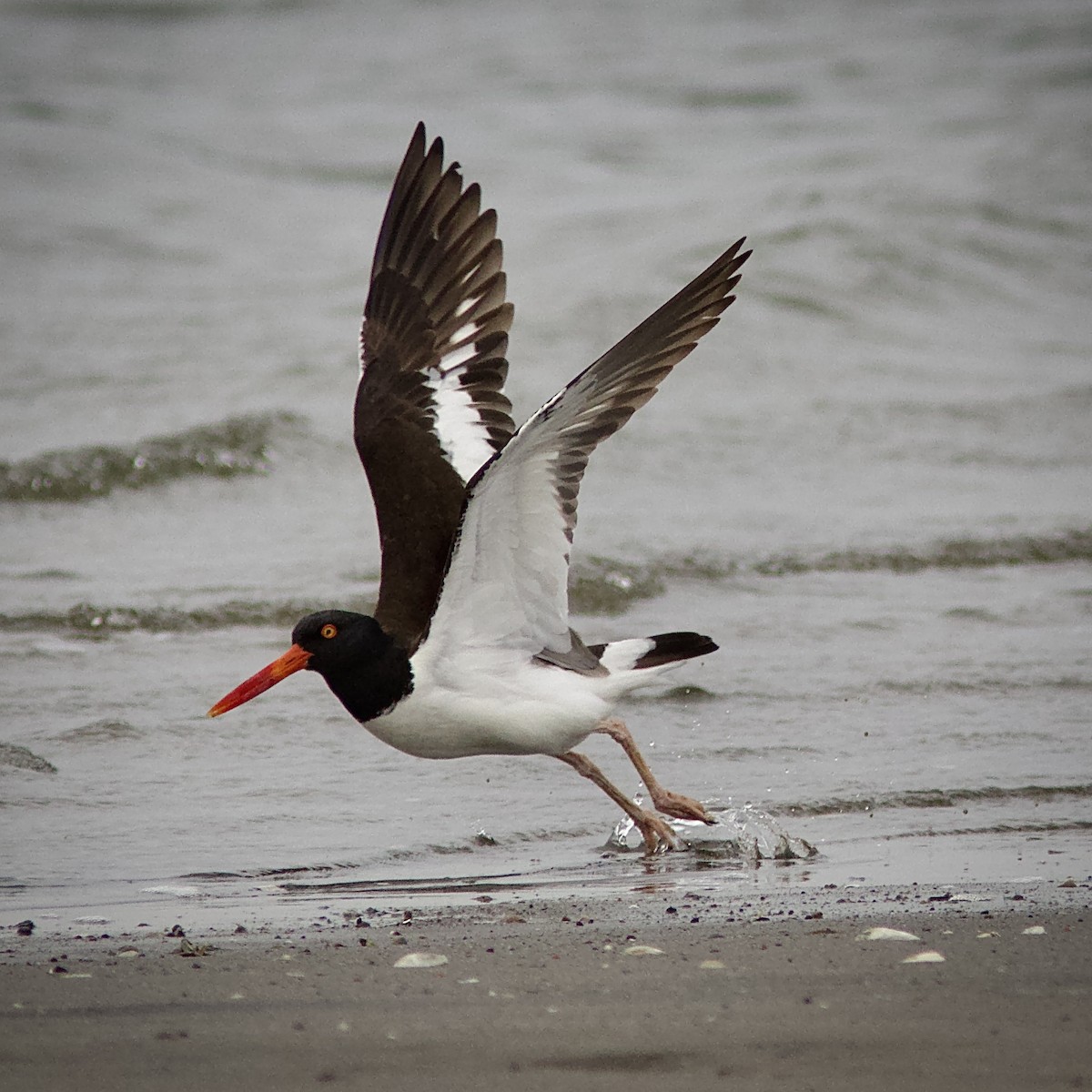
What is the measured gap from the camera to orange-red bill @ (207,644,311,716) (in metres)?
5.21

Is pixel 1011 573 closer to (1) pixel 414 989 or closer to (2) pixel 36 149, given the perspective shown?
(1) pixel 414 989

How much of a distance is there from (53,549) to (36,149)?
10.5 metres

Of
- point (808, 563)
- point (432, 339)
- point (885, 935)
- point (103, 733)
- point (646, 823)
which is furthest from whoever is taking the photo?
point (808, 563)

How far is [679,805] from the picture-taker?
5.27 metres

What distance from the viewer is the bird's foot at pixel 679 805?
5270mm

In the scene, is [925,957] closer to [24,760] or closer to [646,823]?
[646,823]

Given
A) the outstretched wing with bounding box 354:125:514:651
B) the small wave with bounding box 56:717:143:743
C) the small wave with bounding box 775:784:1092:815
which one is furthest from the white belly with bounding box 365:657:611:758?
the small wave with bounding box 56:717:143:743

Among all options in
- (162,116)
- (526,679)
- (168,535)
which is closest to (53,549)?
(168,535)

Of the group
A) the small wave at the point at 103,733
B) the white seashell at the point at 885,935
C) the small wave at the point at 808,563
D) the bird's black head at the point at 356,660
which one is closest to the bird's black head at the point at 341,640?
the bird's black head at the point at 356,660

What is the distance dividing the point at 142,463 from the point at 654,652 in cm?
651

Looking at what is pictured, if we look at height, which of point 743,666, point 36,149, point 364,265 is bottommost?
point 743,666

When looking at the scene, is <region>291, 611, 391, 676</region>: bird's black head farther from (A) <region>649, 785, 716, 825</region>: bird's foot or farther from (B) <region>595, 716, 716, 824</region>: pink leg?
(A) <region>649, 785, 716, 825</region>: bird's foot

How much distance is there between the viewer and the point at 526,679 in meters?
5.20

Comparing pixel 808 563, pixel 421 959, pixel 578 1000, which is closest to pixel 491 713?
pixel 421 959
